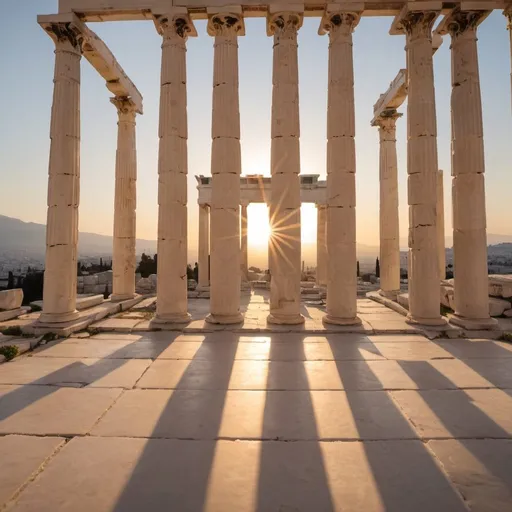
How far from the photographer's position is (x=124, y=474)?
4.80m

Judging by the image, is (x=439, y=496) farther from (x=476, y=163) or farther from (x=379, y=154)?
(x=379, y=154)

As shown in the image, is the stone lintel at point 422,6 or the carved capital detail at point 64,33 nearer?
the stone lintel at point 422,6

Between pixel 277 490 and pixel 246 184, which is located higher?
pixel 246 184

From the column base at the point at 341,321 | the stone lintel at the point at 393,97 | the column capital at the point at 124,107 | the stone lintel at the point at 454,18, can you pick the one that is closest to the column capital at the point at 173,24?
the column capital at the point at 124,107

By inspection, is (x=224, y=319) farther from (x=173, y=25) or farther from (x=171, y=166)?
(x=173, y=25)

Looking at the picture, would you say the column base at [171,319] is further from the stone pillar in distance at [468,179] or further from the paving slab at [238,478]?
the stone pillar in distance at [468,179]

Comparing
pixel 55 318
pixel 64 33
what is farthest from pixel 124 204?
pixel 55 318

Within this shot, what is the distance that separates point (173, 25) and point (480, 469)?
17943 mm

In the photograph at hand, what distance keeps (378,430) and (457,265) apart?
439 inches

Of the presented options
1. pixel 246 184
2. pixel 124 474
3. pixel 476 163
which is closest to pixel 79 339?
pixel 124 474

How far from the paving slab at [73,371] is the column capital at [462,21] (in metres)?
17.9

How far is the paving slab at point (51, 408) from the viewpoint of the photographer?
614cm

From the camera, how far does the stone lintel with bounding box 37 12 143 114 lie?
48.7ft

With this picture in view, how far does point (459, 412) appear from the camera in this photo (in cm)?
678
